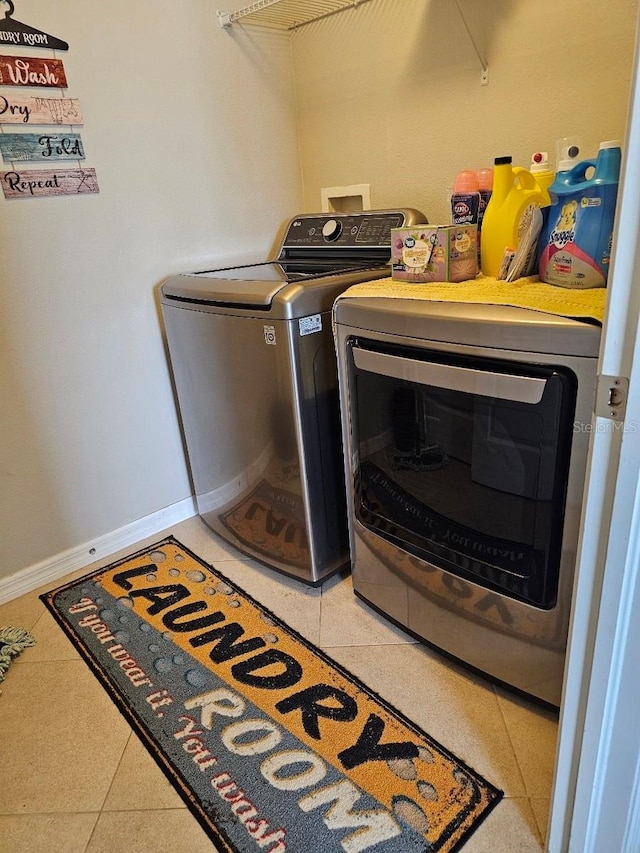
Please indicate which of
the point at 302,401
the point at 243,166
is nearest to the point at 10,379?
the point at 302,401

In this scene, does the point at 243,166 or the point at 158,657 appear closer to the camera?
the point at 158,657

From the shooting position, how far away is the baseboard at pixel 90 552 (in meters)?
1.80

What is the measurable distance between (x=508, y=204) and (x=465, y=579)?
87 centimetres

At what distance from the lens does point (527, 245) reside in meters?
1.22

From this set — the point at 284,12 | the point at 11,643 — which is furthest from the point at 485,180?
the point at 11,643

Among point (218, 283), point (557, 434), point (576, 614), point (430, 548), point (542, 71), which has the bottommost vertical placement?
point (430, 548)

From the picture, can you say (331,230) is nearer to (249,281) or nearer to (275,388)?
(249,281)

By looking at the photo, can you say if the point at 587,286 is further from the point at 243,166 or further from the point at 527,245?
the point at 243,166

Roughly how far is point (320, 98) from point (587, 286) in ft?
4.52

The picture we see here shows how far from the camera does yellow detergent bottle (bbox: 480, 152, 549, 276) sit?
4.21 feet

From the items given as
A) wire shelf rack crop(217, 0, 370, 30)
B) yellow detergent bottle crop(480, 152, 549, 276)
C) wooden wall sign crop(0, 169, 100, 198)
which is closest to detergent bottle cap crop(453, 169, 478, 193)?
yellow detergent bottle crop(480, 152, 549, 276)

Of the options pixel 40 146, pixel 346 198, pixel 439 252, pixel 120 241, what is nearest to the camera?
pixel 439 252

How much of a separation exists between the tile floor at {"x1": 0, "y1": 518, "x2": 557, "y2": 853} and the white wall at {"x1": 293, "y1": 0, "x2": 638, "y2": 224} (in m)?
1.33

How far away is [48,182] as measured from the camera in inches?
63.5
